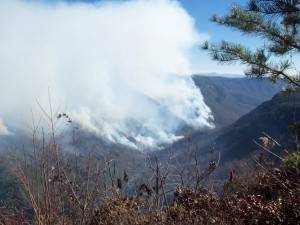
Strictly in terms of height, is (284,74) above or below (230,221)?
above

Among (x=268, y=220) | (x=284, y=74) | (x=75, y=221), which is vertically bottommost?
(x=75, y=221)

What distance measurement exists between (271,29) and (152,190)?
3.28 metres

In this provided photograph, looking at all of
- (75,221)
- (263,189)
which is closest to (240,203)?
(263,189)

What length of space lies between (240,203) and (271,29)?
9.43 feet

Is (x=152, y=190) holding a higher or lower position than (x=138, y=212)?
higher

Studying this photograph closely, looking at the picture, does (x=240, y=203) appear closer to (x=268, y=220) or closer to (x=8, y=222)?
(x=268, y=220)

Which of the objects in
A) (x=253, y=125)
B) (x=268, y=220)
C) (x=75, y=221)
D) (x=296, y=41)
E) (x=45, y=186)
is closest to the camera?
(x=45, y=186)

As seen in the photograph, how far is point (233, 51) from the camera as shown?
632 cm

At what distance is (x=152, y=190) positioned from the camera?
532 centimetres

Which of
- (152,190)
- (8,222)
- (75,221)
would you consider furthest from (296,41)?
(8,222)

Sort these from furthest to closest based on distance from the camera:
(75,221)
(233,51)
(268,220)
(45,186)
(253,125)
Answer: (253,125)
(233,51)
(268,220)
(75,221)
(45,186)

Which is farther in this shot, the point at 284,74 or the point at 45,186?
the point at 284,74

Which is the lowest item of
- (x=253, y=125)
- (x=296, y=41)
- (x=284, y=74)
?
(x=284, y=74)

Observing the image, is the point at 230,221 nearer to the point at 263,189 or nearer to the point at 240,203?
the point at 240,203
